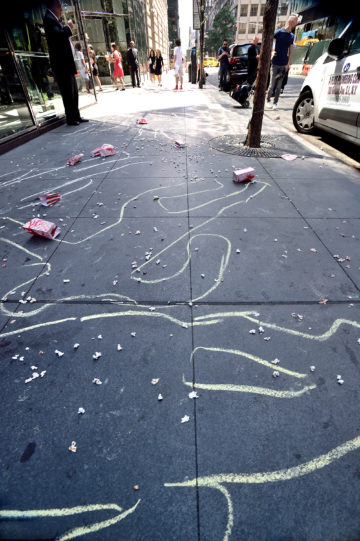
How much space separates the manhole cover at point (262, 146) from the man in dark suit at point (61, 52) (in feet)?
13.4

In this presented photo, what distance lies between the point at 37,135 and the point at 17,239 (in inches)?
217

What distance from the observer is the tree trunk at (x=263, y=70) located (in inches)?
188

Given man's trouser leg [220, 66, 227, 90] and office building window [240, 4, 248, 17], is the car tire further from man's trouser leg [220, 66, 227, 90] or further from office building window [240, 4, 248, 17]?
office building window [240, 4, 248, 17]

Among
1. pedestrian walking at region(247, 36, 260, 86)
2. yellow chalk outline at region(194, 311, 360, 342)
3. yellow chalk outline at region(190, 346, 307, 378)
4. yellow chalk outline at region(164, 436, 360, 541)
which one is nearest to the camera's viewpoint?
yellow chalk outline at region(164, 436, 360, 541)

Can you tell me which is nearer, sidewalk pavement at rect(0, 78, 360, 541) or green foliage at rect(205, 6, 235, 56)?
sidewalk pavement at rect(0, 78, 360, 541)

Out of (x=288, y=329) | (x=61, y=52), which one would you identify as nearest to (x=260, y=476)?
(x=288, y=329)

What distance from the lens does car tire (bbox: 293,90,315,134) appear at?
6.53m

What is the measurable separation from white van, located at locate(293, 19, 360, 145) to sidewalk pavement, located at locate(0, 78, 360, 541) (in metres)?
2.28

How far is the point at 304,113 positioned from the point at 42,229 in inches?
267

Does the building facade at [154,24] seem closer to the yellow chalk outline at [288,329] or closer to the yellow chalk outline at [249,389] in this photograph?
the yellow chalk outline at [288,329]

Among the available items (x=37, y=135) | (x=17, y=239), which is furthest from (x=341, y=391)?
(x=37, y=135)

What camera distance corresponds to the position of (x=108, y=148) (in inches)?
222

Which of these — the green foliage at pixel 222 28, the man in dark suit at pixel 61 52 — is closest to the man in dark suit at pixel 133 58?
the man in dark suit at pixel 61 52

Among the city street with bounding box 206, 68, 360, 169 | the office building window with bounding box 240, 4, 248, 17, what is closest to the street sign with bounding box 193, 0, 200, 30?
the city street with bounding box 206, 68, 360, 169
